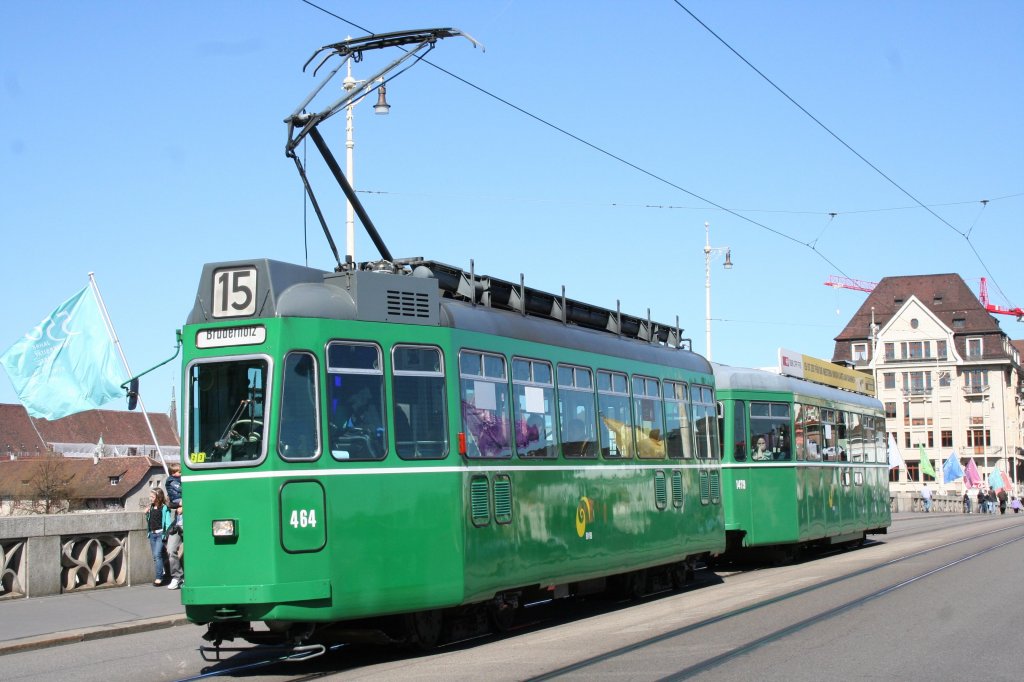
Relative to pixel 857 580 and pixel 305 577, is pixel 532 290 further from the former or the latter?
pixel 857 580

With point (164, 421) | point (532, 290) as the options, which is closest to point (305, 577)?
point (532, 290)

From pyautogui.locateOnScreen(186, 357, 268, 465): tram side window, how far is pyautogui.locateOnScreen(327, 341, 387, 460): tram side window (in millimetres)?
590

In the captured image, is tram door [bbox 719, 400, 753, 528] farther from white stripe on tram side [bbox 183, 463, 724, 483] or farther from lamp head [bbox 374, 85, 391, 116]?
white stripe on tram side [bbox 183, 463, 724, 483]

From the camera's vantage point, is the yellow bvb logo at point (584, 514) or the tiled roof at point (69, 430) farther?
the tiled roof at point (69, 430)

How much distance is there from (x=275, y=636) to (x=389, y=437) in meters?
1.86

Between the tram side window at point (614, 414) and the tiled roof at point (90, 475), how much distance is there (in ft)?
Answer: 325

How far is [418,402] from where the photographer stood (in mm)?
11148

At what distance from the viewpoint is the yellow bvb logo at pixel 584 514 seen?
13672mm

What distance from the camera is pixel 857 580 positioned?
58.3ft

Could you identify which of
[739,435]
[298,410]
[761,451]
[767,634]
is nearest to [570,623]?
[767,634]

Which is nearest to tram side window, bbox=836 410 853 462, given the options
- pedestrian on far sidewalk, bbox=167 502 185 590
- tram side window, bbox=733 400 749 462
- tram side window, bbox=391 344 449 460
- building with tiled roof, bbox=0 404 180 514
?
tram side window, bbox=733 400 749 462

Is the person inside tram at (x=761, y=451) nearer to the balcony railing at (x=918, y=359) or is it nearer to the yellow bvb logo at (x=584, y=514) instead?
the yellow bvb logo at (x=584, y=514)

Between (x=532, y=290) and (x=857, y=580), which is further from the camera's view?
(x=857, y=580)

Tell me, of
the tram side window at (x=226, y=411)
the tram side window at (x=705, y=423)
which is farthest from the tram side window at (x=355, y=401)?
the tram side window at (x=705, y=423)
